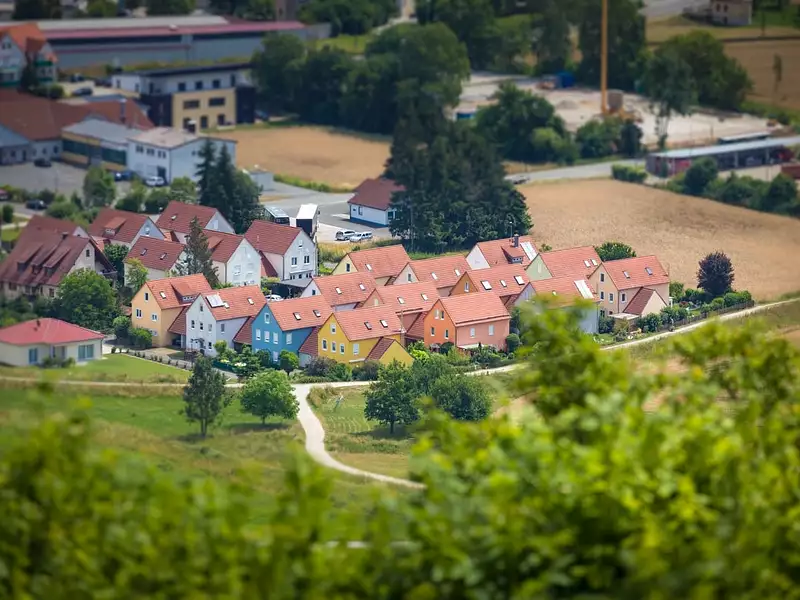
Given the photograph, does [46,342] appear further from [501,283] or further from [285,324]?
[501,283]

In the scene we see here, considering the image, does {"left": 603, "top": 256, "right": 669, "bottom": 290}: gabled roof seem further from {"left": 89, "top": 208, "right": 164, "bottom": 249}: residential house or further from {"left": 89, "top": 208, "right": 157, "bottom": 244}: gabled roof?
{"left": 89, "top": 208, "right": 157, "bottom": 244}: gabled roof

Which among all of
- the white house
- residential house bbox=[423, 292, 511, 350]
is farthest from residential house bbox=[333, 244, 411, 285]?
the white house

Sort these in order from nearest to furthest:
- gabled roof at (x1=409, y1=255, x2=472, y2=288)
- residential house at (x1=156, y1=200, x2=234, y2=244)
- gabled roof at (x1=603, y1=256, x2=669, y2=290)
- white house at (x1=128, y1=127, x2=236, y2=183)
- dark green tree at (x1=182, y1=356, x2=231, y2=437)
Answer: dark green tree at (x1=182, y1=356, x2=231, y2=437)
gabled roof at (x1=603, y1=256, x2=669, y2=290)
gabled roof at (x1=409, y1=255, x2=472, y2=288)
residential house at (x1=156, y1=200, x2=234, y2=244)
white house at (x1=128, y1=127, x2=236, y2=183)

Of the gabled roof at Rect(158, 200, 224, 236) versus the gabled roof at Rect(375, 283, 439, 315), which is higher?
the gabled roof at Rect(158, 200, 224, 236)

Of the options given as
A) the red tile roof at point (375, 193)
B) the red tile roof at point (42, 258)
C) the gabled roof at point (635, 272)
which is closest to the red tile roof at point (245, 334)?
the red tile roof at point (42, 258)

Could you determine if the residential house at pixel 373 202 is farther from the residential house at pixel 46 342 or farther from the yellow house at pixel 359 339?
the residential house at pixel 46 342

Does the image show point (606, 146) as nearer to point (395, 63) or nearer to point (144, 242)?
point (395, 63)

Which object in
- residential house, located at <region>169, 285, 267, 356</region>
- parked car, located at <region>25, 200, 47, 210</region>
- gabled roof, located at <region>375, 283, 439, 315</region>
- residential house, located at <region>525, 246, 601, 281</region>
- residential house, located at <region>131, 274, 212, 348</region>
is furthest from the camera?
parked car, located at <region>25, 200, 47, 210</region>
